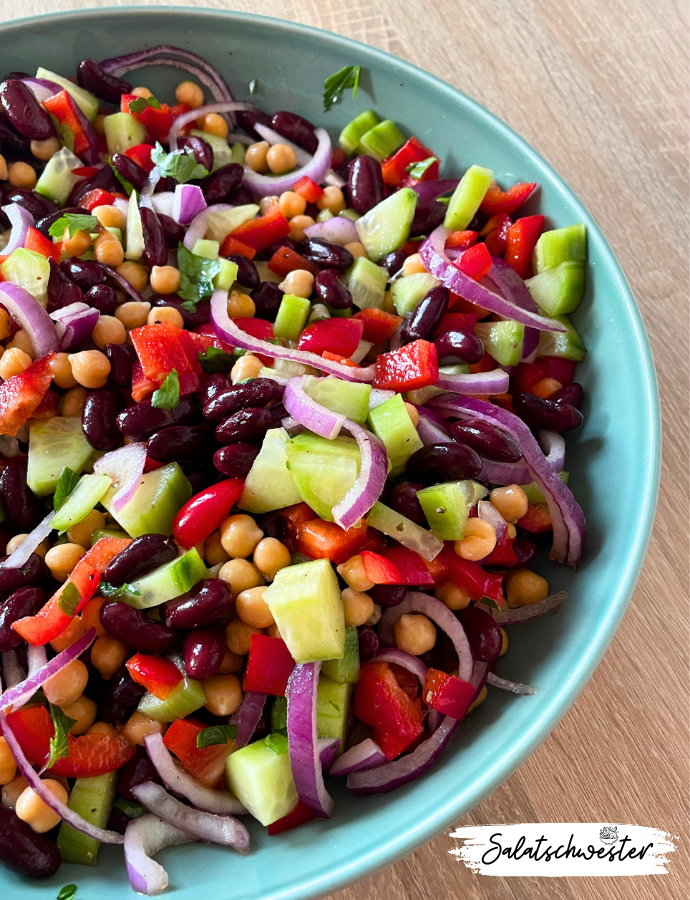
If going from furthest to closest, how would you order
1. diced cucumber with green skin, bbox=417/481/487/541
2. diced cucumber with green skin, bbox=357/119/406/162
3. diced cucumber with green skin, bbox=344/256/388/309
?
diced cucumber with green skin, bbox=357/119/406/162
diced cucumber with green skin, bbox=344/256/388/309
diced cucumber with green skin, bbox=417/481/487/541

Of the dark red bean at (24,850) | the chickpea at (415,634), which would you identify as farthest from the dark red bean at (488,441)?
the dark red bean at (24,850)

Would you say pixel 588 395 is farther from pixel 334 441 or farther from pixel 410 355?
pixel 334 441

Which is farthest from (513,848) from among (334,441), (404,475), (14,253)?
(14,253)

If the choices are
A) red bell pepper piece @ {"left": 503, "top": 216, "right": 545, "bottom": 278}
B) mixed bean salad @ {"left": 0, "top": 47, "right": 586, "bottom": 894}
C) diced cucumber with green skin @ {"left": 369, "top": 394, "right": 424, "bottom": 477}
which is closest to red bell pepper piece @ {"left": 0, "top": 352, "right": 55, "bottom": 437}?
mixed bean salad @ {"left": 0, "top": 47, "right": 586, "bottom": 894}

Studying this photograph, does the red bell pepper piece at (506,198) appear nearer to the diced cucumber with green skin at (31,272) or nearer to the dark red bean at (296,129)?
the dark red bean at (296,129)

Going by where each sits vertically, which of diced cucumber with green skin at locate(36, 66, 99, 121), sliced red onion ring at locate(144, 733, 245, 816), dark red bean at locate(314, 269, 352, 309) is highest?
dark red bean at locate(314, 269, 352, 309)

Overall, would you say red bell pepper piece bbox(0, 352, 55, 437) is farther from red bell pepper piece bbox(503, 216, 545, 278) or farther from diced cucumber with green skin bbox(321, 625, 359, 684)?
red bell pepper piece bbox(503, 216, 545, 278)

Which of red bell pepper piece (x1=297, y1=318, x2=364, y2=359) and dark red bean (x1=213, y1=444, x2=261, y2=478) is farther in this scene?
red bell pepper piece (x1=297, y1=318, x2=364, y2=359)
